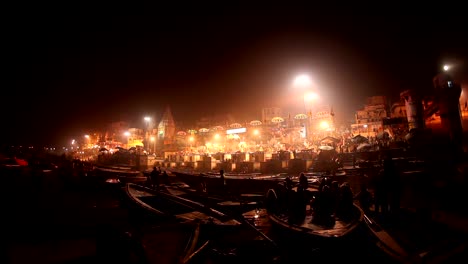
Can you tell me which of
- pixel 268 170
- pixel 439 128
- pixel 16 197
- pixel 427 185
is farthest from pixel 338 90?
pixel 16 197

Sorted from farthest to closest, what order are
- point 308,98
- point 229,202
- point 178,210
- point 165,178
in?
point 308,98, point 165,178, point 229,202, point 178,210

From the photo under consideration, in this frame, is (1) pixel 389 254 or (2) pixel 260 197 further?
(2) pixel 260 197

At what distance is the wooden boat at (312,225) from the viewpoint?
6.40 m

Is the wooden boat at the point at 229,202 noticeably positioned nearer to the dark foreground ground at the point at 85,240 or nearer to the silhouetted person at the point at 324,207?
the dark foreground ground at the point at 85,240

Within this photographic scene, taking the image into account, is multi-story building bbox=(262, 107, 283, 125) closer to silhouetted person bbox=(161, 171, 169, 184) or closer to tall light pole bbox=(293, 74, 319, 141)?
tall light pole bbox=(293, 74, 319, 141)

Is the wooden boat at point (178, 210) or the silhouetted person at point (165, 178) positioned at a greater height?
the silhouetted person at point (165, 178)

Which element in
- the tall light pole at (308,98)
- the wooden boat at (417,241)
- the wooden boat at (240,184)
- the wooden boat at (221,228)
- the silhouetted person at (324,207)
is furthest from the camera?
the tall light pole at (308,98)

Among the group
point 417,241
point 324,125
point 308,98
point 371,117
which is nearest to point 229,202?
point 417,241

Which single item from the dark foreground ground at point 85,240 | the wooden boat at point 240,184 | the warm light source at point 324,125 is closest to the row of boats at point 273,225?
the dark foreground ground at point 85,240

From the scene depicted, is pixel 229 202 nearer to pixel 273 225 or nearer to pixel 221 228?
pixel 221 228

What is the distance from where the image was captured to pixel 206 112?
71.4 meters

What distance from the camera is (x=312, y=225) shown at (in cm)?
770

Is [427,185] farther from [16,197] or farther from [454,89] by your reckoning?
[16,197]

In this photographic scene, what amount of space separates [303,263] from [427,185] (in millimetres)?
13177
